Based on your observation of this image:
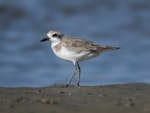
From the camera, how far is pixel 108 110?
7.51 metres

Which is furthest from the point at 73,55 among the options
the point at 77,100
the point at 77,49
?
the point at 77,100

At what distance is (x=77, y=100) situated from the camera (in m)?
8.12

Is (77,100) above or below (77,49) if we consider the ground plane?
below

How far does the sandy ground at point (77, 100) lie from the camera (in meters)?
7.51

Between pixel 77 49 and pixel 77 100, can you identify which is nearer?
pixel 77 100

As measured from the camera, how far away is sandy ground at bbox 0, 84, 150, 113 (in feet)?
24.6

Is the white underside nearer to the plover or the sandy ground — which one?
the plover

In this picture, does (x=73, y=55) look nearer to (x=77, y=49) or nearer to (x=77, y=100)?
(x=77, y=49)

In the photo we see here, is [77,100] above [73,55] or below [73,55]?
below

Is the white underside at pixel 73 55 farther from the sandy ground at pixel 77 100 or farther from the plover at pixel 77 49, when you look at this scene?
the sandy ground at pixel 77 100

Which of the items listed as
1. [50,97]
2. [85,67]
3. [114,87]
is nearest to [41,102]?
[50,97]

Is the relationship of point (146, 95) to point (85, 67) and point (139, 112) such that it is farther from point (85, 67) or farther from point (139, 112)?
point (85, 67)

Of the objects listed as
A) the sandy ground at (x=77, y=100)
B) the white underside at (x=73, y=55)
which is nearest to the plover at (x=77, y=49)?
the white underside at (x=73, y=55)

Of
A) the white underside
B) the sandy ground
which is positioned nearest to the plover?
the white underside
